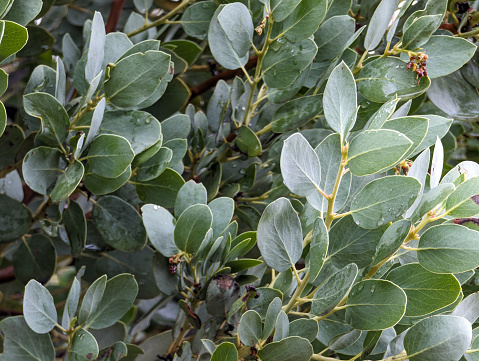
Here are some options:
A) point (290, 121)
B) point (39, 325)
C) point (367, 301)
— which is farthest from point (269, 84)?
point (39, 325)

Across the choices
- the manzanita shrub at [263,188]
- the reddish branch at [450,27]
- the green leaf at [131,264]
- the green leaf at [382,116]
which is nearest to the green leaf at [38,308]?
the manzanita shrub at [263,188]

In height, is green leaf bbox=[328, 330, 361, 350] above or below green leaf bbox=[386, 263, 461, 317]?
below

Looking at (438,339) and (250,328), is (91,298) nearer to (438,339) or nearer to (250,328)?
(250,328)

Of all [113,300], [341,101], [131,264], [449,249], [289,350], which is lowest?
[131,264]

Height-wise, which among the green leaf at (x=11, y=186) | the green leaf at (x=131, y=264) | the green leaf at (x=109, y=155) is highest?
the green leaf at (x=109, y=155)

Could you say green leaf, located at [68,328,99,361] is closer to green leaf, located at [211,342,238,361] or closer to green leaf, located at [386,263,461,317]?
green leaf, located at [211,342,238,361]

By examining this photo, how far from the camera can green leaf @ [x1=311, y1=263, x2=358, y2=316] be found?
0.55 meters

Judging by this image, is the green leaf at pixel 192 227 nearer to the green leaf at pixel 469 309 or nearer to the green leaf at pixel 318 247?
the green leaf at pixel 318 247

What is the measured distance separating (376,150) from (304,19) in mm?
246

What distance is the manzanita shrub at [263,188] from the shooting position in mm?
555

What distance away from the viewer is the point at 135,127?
706 millimetres

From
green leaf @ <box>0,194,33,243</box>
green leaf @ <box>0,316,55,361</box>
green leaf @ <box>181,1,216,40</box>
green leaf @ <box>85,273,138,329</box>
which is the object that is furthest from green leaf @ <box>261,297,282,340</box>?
green leaf @ <box>181,1,216,40</box>

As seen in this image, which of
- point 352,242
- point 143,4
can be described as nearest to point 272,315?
point 352,242

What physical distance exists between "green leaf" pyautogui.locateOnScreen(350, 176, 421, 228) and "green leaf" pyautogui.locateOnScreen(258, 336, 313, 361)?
134 mm
